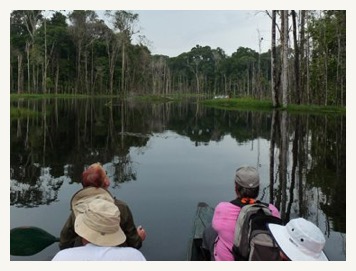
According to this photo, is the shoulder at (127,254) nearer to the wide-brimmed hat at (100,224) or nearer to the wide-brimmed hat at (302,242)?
the wide-brimmed hat at (100,224)

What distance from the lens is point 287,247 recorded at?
223 centimetres

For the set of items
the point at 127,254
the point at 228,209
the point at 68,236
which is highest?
the point at 228,209

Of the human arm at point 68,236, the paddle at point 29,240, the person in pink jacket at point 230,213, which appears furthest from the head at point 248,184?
the paddle at point 29,240

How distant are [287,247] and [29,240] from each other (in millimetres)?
2189

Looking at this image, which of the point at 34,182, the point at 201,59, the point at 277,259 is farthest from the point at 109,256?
the point at 201,59

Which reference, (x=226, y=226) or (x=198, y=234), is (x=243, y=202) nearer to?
(x=226, y=226)

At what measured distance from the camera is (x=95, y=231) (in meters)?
2.22

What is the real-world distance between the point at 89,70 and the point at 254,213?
169ft

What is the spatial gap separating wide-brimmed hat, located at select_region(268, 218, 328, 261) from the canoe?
1052 millimetres

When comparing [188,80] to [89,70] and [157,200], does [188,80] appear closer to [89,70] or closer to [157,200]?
[89,70]

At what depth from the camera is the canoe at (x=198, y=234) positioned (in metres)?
3.22

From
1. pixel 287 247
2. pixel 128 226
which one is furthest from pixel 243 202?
pixel 128 226

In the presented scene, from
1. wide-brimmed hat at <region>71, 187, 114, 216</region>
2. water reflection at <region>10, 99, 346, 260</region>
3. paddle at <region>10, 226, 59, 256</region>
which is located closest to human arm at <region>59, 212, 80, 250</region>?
wide-brimmed hat at <region>71, 187, 114, 216</region>

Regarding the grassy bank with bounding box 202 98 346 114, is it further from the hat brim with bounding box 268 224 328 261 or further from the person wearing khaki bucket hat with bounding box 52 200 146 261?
the person wearing khaki bucket hat with bounding box 52 200 146 261
